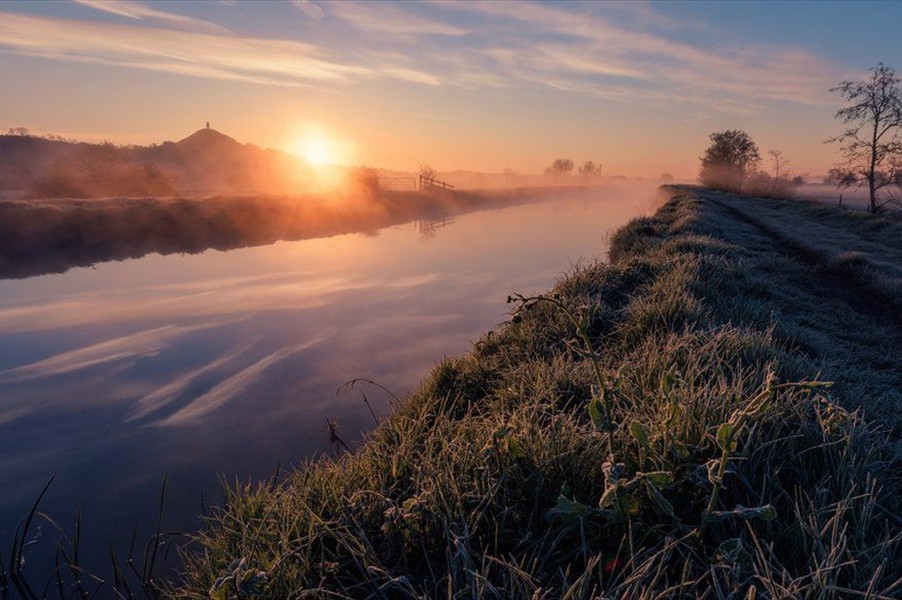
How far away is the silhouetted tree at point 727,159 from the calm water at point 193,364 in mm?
54006

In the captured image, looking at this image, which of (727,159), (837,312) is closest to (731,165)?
(727,159)

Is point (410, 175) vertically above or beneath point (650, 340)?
above

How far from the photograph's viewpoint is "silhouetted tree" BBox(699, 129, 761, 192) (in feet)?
Result: 201

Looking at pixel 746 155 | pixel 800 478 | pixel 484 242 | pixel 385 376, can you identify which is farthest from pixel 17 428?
pixel 746 155

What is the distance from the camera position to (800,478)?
8.79ft

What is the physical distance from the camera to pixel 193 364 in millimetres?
8984

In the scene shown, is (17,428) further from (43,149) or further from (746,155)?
(43,149)

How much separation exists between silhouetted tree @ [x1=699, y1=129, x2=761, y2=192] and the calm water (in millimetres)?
54006

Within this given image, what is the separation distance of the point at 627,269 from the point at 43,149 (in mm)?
155959

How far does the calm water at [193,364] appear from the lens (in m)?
5.68

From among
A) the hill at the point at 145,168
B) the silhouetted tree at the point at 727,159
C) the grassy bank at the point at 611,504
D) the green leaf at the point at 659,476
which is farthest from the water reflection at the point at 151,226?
the silhouetted tree at the point at 727,159

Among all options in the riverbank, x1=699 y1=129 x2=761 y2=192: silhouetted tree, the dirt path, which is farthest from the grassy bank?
x1=699 y1=129 x2=761 y2=192: silhouetted tree

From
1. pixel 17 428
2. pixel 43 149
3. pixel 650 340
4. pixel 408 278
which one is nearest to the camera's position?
pixel 650 340

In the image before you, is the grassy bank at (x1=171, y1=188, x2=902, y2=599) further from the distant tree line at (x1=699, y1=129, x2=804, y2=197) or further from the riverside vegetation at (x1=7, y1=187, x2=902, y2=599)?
the distant tree line at (x1=699, y1=129, x2=804, y2=197)
